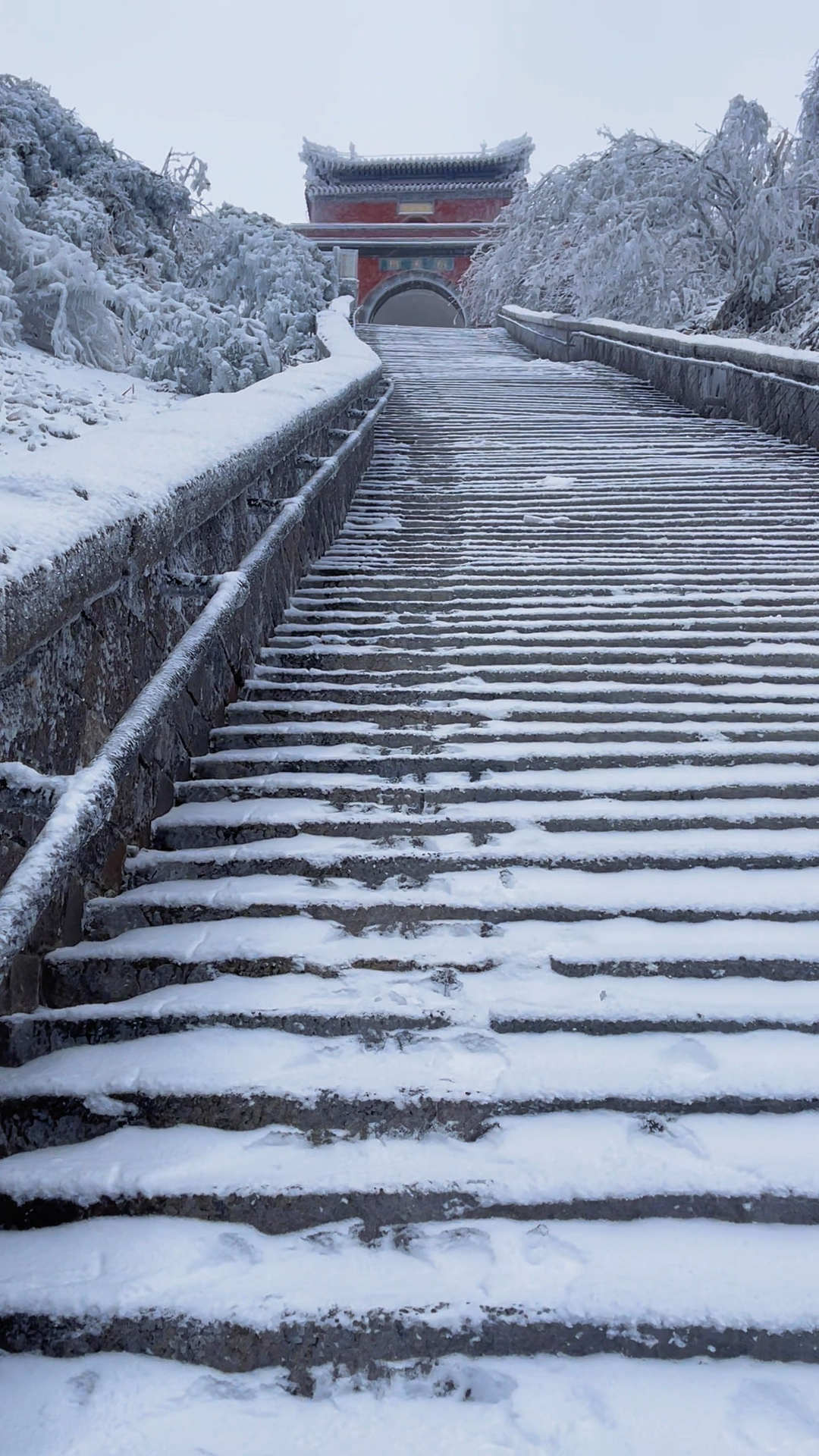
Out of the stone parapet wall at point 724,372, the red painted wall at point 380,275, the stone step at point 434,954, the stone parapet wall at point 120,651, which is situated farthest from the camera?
the red painted wall at point 380,275

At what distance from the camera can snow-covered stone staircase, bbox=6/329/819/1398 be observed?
1.54m

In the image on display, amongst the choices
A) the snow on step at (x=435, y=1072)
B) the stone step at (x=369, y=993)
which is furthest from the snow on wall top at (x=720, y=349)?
the snow on step at (x=435, y=1072)

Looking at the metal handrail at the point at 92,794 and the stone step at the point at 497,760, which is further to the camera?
the stone step at the point at 497,760

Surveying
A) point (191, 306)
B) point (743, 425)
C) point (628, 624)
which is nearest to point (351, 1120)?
point (628, 624)

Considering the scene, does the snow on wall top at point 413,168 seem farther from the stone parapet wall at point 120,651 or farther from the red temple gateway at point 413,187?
the stone parapet wall at point 120,651

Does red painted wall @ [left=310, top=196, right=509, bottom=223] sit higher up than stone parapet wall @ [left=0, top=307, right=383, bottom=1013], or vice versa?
red painted wall @ [left=310, top=196, right=509, bottom=223]

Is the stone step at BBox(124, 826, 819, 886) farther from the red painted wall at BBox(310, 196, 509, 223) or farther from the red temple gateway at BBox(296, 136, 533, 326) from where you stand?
the red painted wall at BBox(310, 196, 509, 223)

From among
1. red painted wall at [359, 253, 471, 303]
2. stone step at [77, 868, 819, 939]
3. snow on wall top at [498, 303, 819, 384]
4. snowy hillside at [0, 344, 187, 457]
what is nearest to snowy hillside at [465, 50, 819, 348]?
snow on wall top at [498, 303, 819, 384]

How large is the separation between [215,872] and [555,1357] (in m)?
1.42

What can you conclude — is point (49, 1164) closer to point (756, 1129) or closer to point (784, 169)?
point (756, 1129)

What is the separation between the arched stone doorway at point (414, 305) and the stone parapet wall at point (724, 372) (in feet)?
50.9

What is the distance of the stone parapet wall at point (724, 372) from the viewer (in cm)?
713

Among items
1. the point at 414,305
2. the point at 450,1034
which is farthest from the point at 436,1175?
the point at 414,305

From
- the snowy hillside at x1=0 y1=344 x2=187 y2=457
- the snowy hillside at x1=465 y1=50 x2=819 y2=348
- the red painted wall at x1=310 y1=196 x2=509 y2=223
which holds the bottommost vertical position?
the snowy hillside at x1=0 y1=344 x2=187 y2=457
